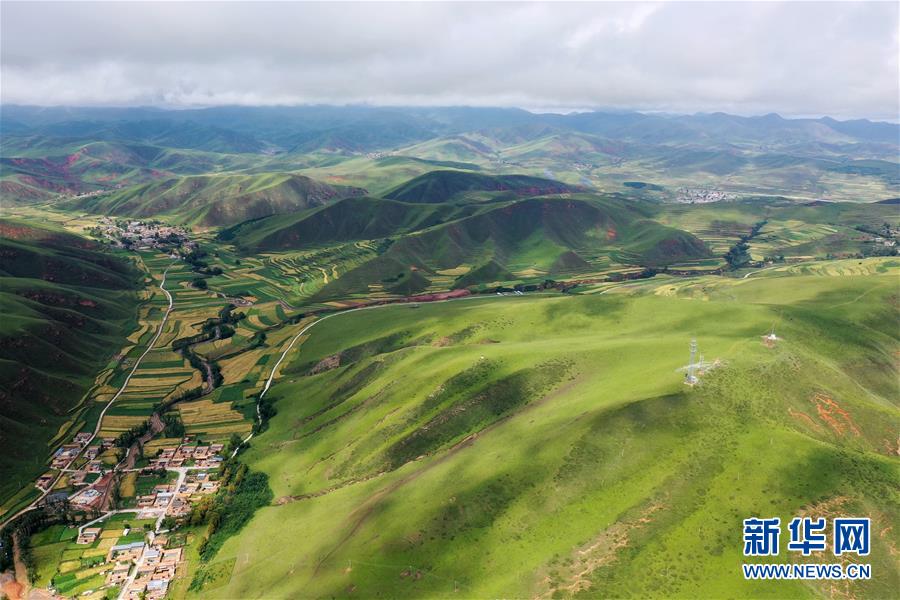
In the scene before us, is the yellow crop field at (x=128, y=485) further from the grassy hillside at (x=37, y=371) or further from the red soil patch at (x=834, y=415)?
the red soil patch at (x=834, y=415)

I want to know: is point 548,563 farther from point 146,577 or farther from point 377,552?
point 146,577

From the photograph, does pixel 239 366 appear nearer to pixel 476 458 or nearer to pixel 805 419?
pixel 476 458

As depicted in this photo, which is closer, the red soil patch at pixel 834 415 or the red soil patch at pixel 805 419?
the red soil patch at pixel 805 419

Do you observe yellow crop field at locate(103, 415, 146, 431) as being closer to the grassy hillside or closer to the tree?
the grassy hillside

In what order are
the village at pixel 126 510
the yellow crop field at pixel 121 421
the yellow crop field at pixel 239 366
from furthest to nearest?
the yellow crop field at pixel 239 366, the yellow crop field at pixel 121 421, the village at pixel 126 510

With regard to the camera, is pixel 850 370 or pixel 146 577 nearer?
pixel 146 577

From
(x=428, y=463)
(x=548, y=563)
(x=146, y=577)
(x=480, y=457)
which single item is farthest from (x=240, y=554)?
(x=548, y=563)

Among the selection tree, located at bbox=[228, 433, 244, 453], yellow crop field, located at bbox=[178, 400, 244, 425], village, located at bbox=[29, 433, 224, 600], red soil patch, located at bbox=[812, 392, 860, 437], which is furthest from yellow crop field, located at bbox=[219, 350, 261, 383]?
red soil patch, located at bbox=[812, 392, 860, 437]

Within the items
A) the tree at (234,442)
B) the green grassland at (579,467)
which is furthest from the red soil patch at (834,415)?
the tree at (234,442)
